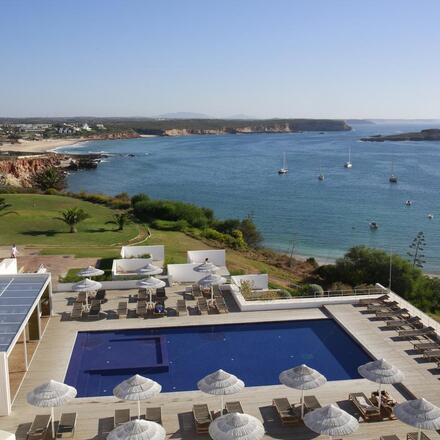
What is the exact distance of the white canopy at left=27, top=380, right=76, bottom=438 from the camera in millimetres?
12125

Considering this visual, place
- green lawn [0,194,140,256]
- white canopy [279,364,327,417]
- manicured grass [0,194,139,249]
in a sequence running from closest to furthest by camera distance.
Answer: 1. white canopy [279,364,327,417]
2. green lawn [0,194,140,256]
3. manicured grass [0,194,139,249]

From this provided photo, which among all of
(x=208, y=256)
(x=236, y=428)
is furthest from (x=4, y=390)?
(x=208, y=256)

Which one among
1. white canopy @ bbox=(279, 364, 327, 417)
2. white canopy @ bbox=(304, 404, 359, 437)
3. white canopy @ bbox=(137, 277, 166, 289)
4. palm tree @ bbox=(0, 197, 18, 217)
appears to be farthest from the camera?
palm tree @ bbox=(0, 197, 18, 217)

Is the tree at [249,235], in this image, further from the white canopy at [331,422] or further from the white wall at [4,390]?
the white canopy at [331,422]

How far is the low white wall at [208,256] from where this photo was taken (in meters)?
26.8

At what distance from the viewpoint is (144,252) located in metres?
28.5

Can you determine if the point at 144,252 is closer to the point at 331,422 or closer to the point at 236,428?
the point at 236,428

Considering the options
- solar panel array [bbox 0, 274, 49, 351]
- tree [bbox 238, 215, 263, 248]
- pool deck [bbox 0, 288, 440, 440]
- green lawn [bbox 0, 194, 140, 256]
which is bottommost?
tree [bbox 238, 215, 263, 248]

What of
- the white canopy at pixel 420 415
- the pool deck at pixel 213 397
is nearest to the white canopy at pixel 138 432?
the pool deck at pixel 213 397

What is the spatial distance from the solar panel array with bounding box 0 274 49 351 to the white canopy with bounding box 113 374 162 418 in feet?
10.4

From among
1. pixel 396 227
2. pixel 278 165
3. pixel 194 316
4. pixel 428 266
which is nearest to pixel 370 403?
pixel 194 316

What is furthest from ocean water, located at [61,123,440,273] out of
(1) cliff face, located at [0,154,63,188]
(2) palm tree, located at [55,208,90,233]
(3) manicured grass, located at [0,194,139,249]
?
(2) palm tree, located at [55,208,90,233]

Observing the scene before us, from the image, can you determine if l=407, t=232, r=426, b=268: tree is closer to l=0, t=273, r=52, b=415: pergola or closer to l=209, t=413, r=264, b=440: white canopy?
l=0, t=273, r=52, b=415: pergola

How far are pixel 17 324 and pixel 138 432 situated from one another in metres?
5.65
